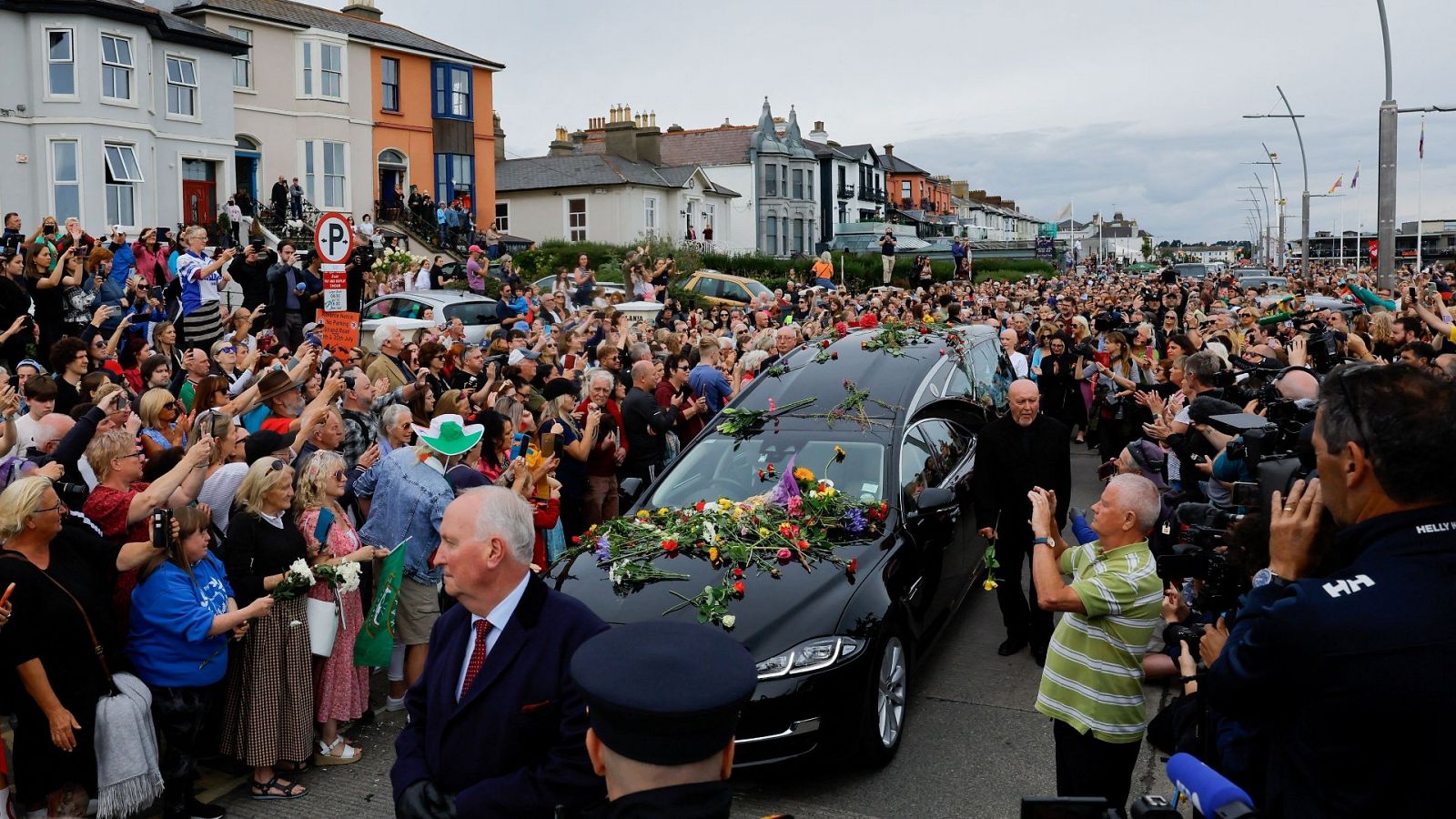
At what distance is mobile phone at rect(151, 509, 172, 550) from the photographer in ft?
17.6

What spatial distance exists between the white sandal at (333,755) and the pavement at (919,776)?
0.05 metres

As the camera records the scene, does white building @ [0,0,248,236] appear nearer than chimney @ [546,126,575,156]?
Yes

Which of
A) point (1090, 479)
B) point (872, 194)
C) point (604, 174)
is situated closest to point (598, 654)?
point (1090, 479)

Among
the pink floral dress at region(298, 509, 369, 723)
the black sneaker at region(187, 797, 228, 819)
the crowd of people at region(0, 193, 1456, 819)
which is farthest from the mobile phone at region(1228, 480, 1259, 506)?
the black sneaker at region(187, 797, 228, 819)

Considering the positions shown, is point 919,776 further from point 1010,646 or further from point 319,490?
point 319,490

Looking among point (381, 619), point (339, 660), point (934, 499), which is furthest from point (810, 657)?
point (339, 660)

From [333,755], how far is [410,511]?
145cm

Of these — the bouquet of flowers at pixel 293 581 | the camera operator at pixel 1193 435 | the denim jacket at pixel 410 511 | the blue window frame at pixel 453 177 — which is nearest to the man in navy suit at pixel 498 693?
the bouquet of flowers at pixel 293 581

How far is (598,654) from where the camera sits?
2617 mm

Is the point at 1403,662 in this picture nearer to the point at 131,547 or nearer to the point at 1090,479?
the point at 131,547

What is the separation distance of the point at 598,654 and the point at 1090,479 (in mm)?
12205

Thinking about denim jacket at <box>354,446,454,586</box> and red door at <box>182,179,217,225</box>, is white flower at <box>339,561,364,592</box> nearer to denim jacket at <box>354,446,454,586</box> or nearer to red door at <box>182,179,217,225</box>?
denim jacket at <box>354,446,454,586</box>

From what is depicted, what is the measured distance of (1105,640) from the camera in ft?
15.2

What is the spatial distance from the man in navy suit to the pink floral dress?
3.17 m
